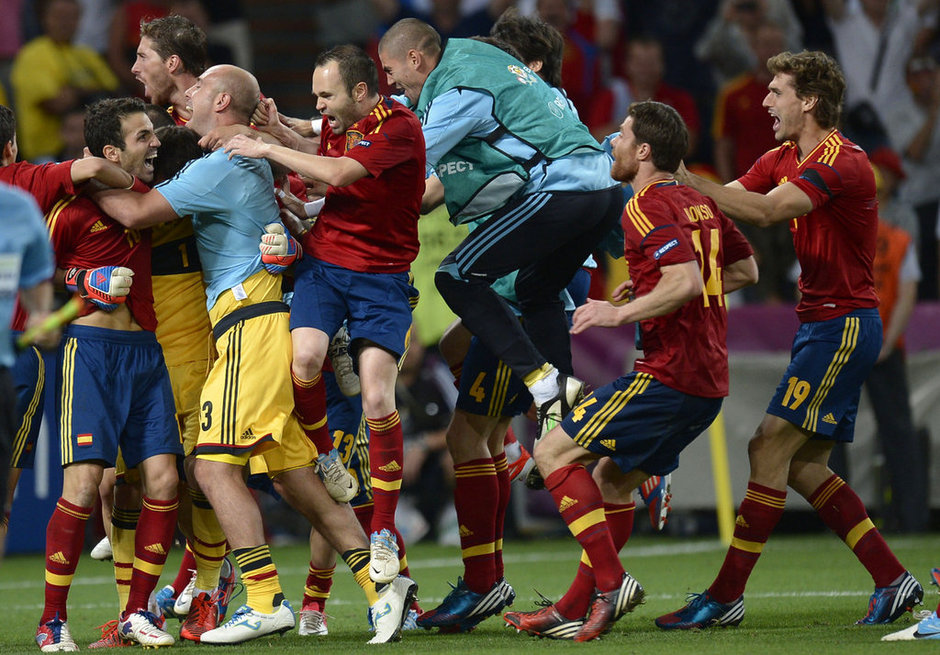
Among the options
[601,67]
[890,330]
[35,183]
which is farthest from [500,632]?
[601,67]

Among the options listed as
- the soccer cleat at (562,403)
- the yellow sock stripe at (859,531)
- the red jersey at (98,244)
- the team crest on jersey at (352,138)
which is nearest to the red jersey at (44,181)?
the red jersey at (98,244)

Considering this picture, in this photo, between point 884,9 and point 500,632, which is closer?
point 500,632

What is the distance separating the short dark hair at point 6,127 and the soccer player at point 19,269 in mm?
1189

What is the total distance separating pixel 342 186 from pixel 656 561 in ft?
15.0

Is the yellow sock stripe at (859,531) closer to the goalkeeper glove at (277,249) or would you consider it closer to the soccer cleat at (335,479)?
the soccer cleat at (335,479)

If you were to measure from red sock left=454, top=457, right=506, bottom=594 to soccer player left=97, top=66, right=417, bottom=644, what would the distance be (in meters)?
0.64

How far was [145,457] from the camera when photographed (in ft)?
20.6

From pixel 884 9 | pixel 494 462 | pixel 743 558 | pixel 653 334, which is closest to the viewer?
pixel 653 334

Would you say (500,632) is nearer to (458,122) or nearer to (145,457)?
(145,457)

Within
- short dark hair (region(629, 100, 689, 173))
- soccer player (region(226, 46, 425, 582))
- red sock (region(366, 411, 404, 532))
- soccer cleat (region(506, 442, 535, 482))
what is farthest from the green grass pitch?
short dark hair (region(629, 100, 689, 173))

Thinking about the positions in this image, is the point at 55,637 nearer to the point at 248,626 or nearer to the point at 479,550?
the point at 248,626

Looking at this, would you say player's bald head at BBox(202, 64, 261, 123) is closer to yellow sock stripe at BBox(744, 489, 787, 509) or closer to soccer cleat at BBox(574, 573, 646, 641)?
soccer cleat at BBox(574, 573, 646, 641)

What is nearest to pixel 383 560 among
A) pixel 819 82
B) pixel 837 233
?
pixel 837 233

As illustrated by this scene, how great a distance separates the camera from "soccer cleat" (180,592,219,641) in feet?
21.3
